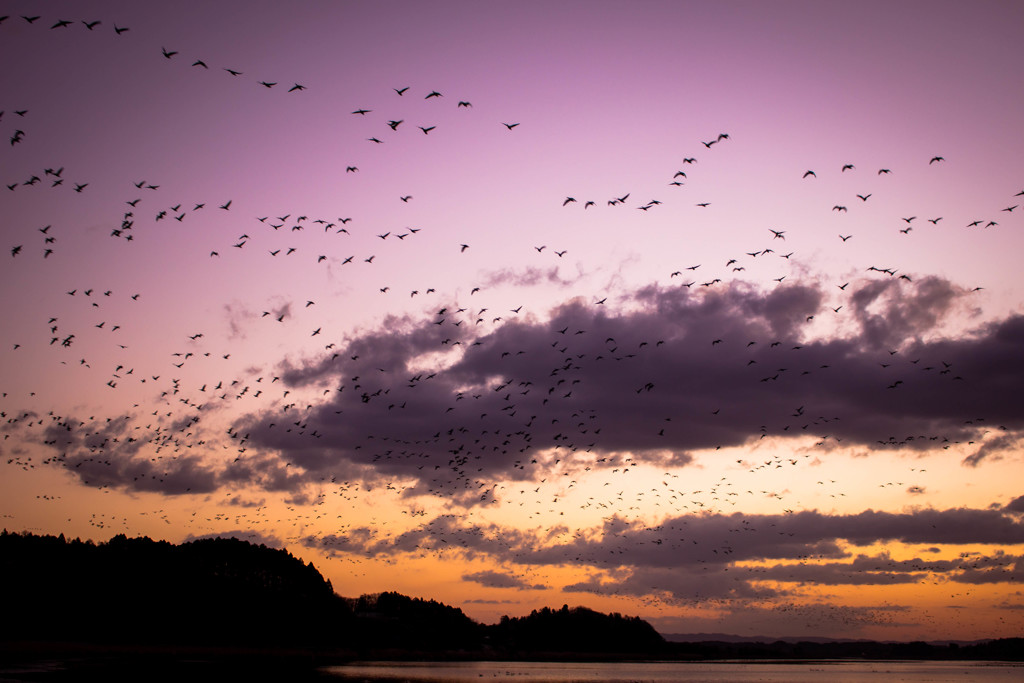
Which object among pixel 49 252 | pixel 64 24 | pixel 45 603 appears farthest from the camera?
pixel 45 603

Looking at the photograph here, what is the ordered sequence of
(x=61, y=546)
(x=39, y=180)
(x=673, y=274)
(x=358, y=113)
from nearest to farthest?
(x=358, y=113) → (x=39, y=180) → (x=673, y=274) → (x=61, y=546)

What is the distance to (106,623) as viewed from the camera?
587 feet

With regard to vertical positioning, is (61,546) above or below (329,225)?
below

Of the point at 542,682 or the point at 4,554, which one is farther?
the point at 4,554

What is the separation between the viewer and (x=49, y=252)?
4897 cm

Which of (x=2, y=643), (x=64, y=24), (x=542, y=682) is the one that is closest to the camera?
(x=64, y=24)

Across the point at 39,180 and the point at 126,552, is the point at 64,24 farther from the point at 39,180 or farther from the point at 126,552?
the point at 126,552

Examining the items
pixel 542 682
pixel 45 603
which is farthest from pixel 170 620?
pixel 542 682

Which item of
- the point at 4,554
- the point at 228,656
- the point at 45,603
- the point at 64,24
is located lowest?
the point at 228,656

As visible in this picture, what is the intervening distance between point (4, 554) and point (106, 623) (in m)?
28.4

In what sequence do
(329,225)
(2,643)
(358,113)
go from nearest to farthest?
(358,113), (329,225), (2,643)

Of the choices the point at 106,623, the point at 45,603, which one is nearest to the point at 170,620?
the point at 106,623

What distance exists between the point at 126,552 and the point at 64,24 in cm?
19624

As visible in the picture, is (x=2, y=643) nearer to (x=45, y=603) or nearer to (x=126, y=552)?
(x=45, y=603)
